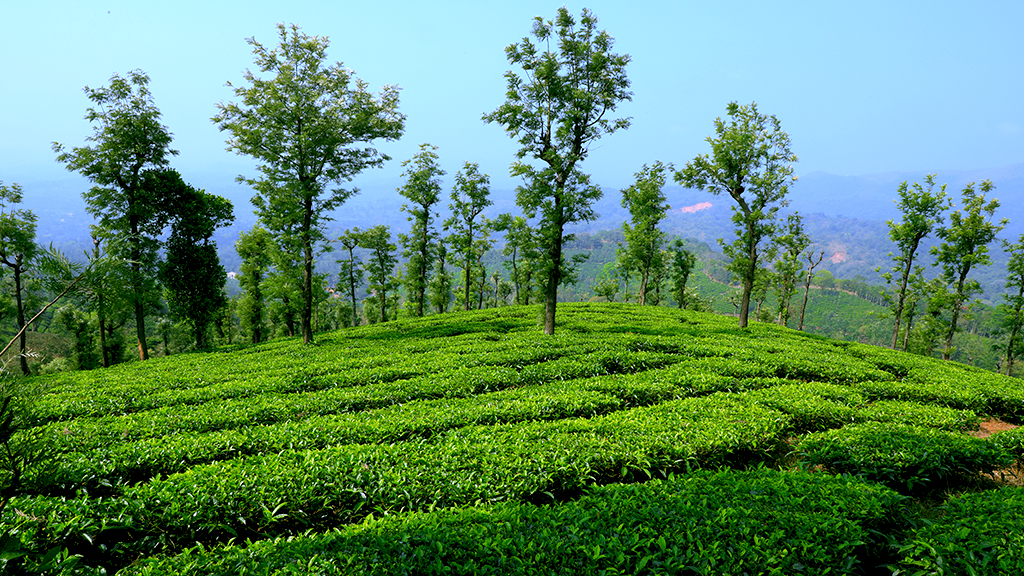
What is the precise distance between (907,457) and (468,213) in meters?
34.2

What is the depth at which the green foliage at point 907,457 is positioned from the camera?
757 cm

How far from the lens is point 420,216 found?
37688 mm

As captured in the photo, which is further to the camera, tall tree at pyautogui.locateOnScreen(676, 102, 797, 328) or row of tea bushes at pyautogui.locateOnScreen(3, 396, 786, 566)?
tall tree at pyautogui.locateOnScreen(676, 102, 797, 328)

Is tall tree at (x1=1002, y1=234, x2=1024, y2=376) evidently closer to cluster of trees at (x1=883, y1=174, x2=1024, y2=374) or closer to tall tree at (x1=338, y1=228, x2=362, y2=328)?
cluster of trees at (x1=883, y1=174, x2=1024, y2=374)

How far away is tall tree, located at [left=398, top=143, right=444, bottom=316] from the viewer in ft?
119

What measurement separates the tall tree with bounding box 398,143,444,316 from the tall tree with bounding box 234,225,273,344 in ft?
38.2

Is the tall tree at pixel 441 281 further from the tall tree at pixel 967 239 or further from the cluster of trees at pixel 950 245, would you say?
the tall tree at pixel 967 239

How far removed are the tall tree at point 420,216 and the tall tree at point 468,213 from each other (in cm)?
175

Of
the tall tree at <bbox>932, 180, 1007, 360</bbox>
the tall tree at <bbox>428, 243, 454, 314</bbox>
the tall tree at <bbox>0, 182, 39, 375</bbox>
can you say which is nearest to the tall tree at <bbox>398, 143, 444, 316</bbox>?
Answer: the tall tree at <bbox>428, 243, 454, 314</bbox>

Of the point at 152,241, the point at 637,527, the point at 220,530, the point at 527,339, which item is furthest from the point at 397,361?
the point at 152,241

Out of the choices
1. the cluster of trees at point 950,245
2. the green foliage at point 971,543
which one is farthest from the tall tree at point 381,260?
the cluster of trees at point 950,245

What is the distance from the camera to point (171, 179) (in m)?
26.4

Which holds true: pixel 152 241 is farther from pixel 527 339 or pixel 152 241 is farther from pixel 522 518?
pixel 522 518

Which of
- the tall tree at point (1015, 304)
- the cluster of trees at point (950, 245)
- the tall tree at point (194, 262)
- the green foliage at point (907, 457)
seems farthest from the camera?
the tall tree at point (1015, 304)
